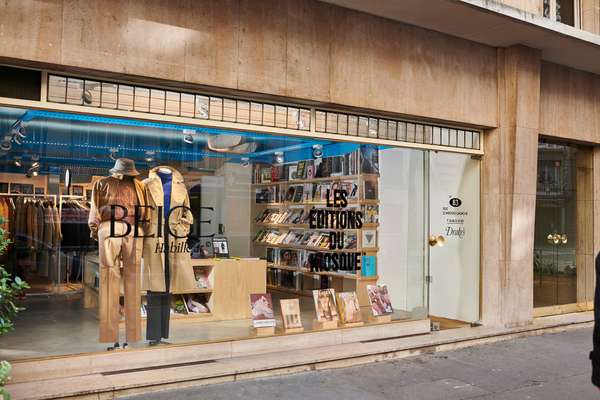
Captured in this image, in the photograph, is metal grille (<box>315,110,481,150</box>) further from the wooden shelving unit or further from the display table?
the display table

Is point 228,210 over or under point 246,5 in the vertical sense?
under

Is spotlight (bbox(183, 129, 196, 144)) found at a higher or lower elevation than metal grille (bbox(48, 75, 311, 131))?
lower

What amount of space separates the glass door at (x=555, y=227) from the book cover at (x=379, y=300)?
10.8ft

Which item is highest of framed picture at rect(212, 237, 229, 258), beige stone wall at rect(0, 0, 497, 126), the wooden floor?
beige stone wall at rect(0, 0, 497, 126)

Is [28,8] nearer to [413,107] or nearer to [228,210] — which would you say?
[228,210]

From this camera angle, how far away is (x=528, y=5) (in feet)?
30.8

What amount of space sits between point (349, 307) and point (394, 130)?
106 inches

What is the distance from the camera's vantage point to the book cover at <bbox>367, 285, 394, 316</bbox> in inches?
349

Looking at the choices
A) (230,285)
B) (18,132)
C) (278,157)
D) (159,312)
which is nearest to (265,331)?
(230,285)

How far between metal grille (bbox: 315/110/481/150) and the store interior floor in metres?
2.82

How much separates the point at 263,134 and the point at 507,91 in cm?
440


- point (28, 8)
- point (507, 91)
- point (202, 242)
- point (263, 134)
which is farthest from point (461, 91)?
point (28, 8)

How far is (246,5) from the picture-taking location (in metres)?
7.11

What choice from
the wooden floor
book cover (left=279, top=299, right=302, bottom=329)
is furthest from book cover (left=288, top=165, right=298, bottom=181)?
the wooden floor
